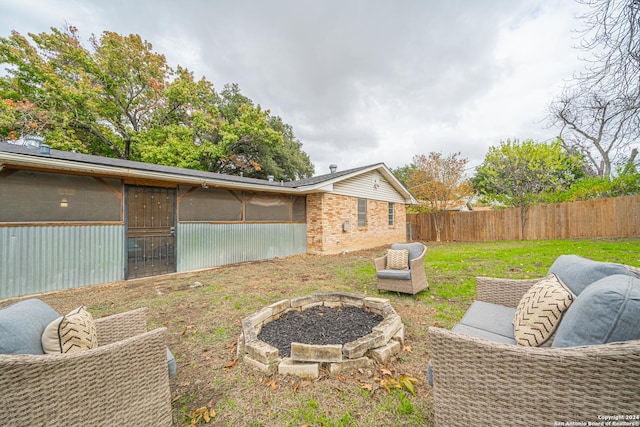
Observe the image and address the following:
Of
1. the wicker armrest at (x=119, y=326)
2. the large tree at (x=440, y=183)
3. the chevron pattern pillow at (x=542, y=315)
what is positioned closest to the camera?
the chevron pattern pillow at (x=542, y=315)

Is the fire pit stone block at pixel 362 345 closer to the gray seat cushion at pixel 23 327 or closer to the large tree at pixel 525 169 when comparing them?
the gray seat cushion at pixel 23 327

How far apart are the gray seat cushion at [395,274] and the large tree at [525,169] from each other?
11.8 metres

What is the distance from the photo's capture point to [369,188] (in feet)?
38.9

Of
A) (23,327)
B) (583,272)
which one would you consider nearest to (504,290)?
(583,272)

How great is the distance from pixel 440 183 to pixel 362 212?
5.21 meters

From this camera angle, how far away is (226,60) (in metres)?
10.9

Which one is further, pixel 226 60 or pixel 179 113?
pixel 179 113

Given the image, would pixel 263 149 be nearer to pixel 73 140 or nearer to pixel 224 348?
pixel 73 140

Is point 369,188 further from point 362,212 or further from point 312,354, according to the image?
point 312,354

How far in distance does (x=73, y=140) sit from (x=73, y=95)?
2.17 m

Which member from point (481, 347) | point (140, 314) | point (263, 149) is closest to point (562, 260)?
point (481, 347)

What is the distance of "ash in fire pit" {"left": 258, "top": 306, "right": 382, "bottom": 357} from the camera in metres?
2.62

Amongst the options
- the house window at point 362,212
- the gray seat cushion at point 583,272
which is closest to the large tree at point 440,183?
the house window at point 362,212

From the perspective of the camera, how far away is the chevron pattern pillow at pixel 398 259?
Result: 454 centimetres
